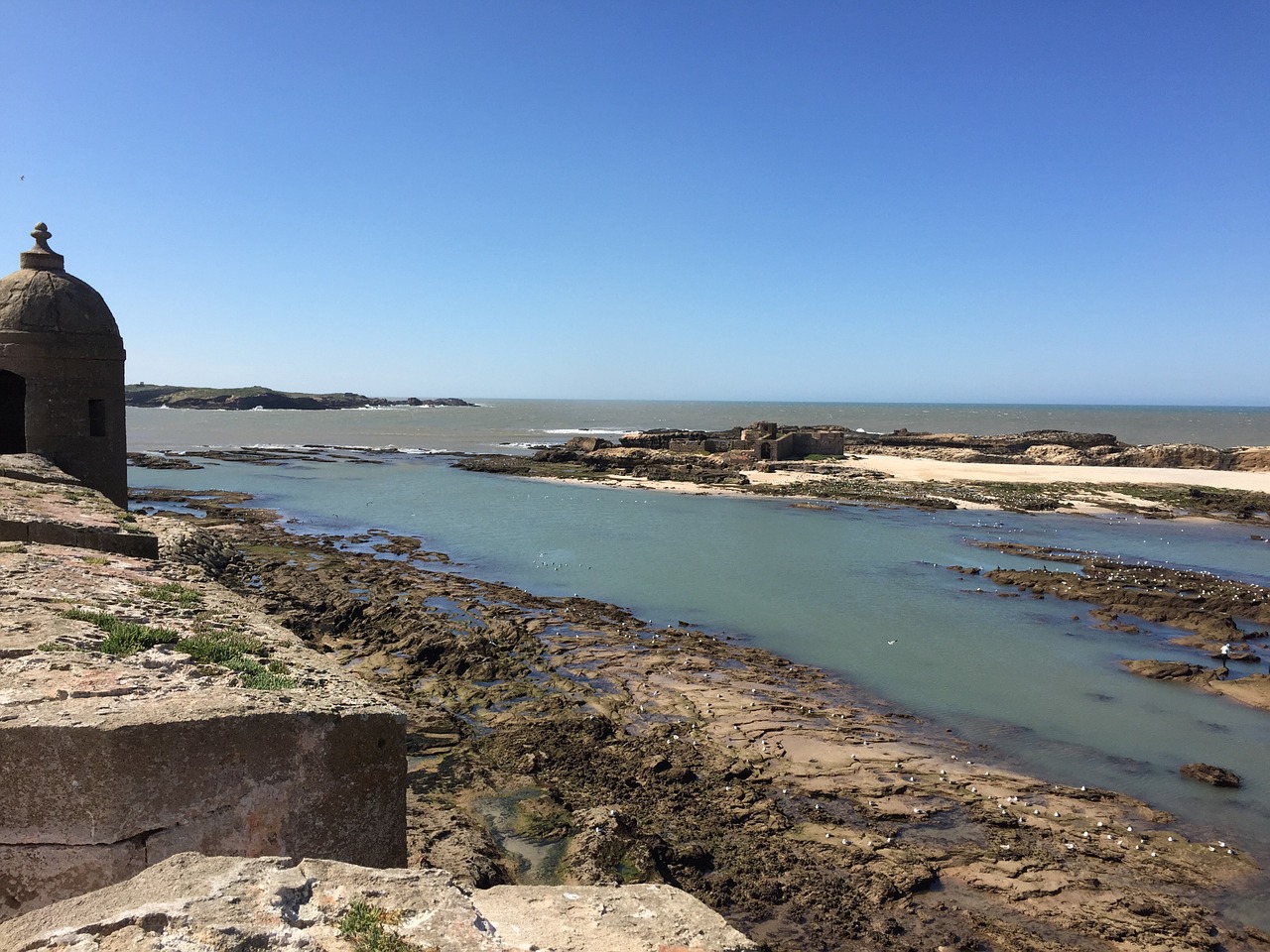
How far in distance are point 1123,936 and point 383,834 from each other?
6.27 metres

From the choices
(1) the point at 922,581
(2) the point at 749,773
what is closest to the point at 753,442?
(1) the point at 922,581

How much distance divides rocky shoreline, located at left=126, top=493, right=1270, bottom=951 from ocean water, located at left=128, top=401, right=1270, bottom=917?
114 cm

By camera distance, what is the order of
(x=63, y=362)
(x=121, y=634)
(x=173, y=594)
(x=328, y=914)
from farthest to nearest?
1. (x=63, y=362)
2. (x=173, y=594)
3. (x=121, y=634)
4. (x=328, y=914)

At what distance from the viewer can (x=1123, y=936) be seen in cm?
672

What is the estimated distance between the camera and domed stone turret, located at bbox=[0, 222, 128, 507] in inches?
477

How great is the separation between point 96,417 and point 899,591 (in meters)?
17.3

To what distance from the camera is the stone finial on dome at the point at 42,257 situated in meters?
12.5

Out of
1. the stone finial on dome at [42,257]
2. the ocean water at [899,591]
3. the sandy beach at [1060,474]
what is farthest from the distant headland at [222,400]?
the stone finial on dome at [42,257]

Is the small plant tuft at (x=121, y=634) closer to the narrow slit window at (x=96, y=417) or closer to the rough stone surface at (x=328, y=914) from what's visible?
the rough stone surface at (x=328, y=914)

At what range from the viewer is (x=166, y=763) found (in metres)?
3.91

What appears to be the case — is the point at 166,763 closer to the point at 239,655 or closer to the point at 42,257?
the point at 239,655

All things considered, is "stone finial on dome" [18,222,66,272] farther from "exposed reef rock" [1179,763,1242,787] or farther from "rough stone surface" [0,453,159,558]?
"exposed reef rock" [1179,763,1242,787]

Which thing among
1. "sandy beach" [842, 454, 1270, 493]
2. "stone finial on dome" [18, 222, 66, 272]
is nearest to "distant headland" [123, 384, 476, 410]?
"sandy beach" [842, 454, 1270, 493]

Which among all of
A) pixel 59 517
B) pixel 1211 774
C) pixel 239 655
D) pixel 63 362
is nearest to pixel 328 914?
pixel 239 655
